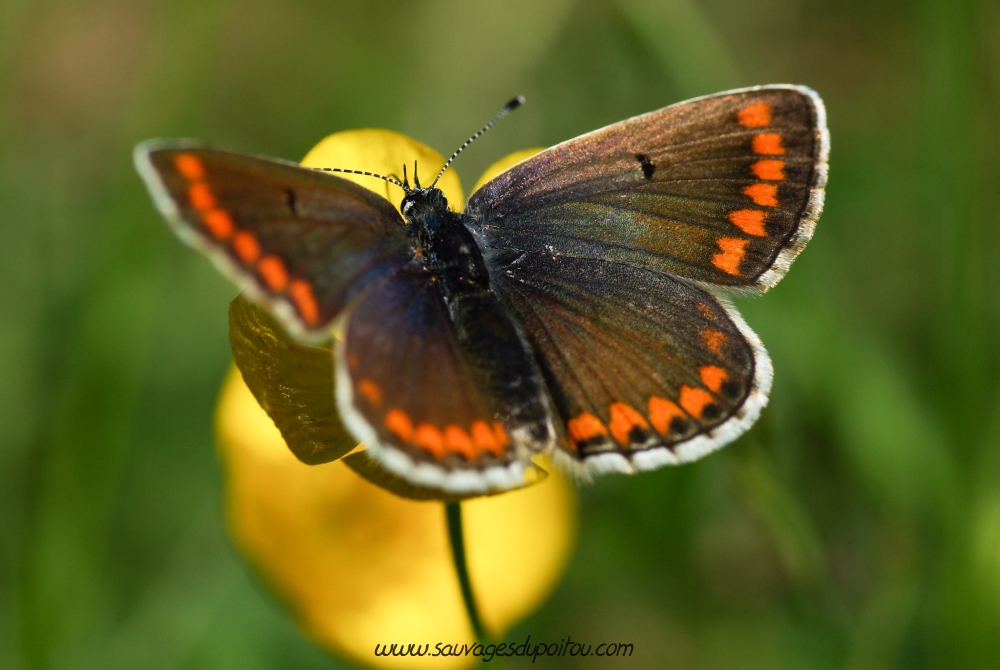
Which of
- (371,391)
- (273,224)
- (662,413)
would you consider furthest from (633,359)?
(273,224)

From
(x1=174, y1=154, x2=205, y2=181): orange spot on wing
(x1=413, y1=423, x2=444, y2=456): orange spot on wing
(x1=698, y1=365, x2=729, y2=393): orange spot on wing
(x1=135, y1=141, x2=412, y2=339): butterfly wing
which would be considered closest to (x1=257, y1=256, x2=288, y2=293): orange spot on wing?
(x1=135, y1=141, x2=412, y2=339): butterfly wing

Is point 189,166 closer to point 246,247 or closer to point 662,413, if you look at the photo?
point 246,247

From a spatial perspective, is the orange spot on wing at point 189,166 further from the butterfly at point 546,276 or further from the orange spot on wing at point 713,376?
the orange spot on wing at point 713,376

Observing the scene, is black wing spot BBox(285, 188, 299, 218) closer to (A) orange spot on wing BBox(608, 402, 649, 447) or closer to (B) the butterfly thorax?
(B) the butterfly thorax

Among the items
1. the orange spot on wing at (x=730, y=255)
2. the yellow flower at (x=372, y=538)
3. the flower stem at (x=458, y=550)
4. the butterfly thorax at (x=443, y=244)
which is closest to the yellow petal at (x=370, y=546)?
the yellow flower at (x=372, y=538)

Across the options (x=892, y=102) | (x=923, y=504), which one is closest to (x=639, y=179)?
(x=923, y=504)

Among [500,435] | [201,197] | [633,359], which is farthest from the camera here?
[633,359]

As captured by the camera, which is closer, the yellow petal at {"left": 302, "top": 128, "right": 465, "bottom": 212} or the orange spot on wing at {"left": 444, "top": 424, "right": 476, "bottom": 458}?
the orange spot on wing at {"left": 444, "top": 424, "right": 476, "bottom": 458}

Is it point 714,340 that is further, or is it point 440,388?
point 714,340
